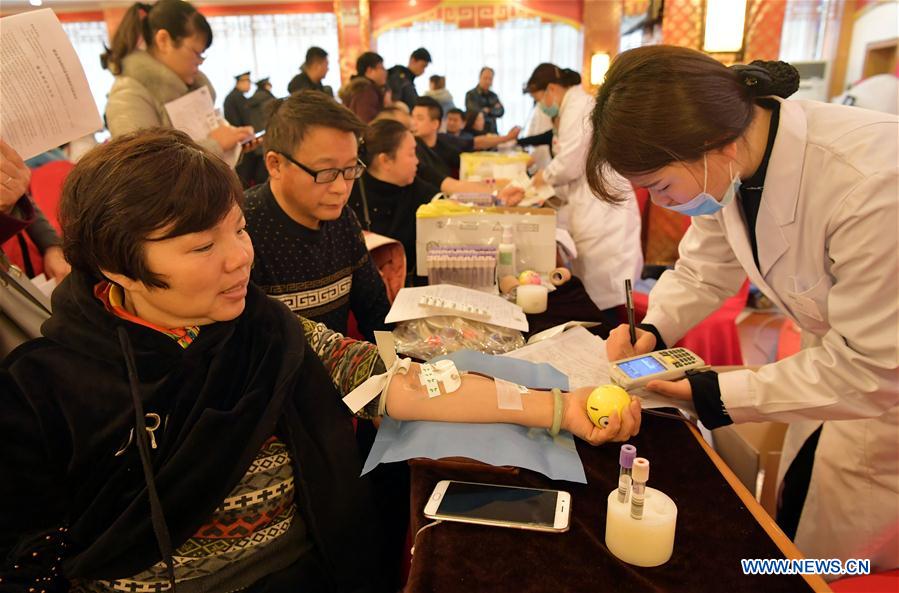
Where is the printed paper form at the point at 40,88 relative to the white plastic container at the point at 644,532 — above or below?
above

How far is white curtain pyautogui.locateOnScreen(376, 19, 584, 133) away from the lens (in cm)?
893

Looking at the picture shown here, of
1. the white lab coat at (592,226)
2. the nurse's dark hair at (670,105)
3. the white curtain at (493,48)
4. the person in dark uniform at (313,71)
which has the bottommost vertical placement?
the white lab coat at (592,226)

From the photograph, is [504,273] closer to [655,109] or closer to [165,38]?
[655,109]

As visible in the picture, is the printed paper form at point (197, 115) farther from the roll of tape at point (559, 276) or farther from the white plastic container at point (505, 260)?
the roll of tape at point (559, 276)

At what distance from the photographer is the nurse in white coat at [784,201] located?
975mm

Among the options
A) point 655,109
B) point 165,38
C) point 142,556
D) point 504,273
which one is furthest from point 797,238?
point 165,38

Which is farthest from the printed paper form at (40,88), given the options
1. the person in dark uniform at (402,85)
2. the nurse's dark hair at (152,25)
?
the person in dark uniform at (402,85)

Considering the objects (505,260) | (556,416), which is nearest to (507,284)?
(505,260)

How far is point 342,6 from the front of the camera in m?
8.84

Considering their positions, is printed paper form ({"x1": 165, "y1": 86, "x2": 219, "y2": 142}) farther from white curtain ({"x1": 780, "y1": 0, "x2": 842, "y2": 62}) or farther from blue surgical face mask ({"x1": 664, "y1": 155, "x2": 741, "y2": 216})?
white curtain ({"x1": 780, "y1": 0, "x2": 842, "y2": 62})

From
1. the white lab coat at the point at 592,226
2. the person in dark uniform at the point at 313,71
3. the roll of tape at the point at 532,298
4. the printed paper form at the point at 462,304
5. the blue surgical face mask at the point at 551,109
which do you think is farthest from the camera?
the person in dark uniform at the point at 313,71

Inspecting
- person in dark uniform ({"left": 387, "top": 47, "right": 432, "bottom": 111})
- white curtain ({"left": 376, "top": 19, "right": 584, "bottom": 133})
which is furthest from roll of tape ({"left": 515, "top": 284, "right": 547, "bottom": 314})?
white curtain ({"left": 376, "top": 19, "right": 584, "bottom": 133})

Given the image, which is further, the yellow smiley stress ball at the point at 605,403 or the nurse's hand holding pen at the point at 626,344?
the nurse's hand holding pen at the point at 626,344

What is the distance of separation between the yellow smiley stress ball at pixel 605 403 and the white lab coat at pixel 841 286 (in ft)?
0.74
